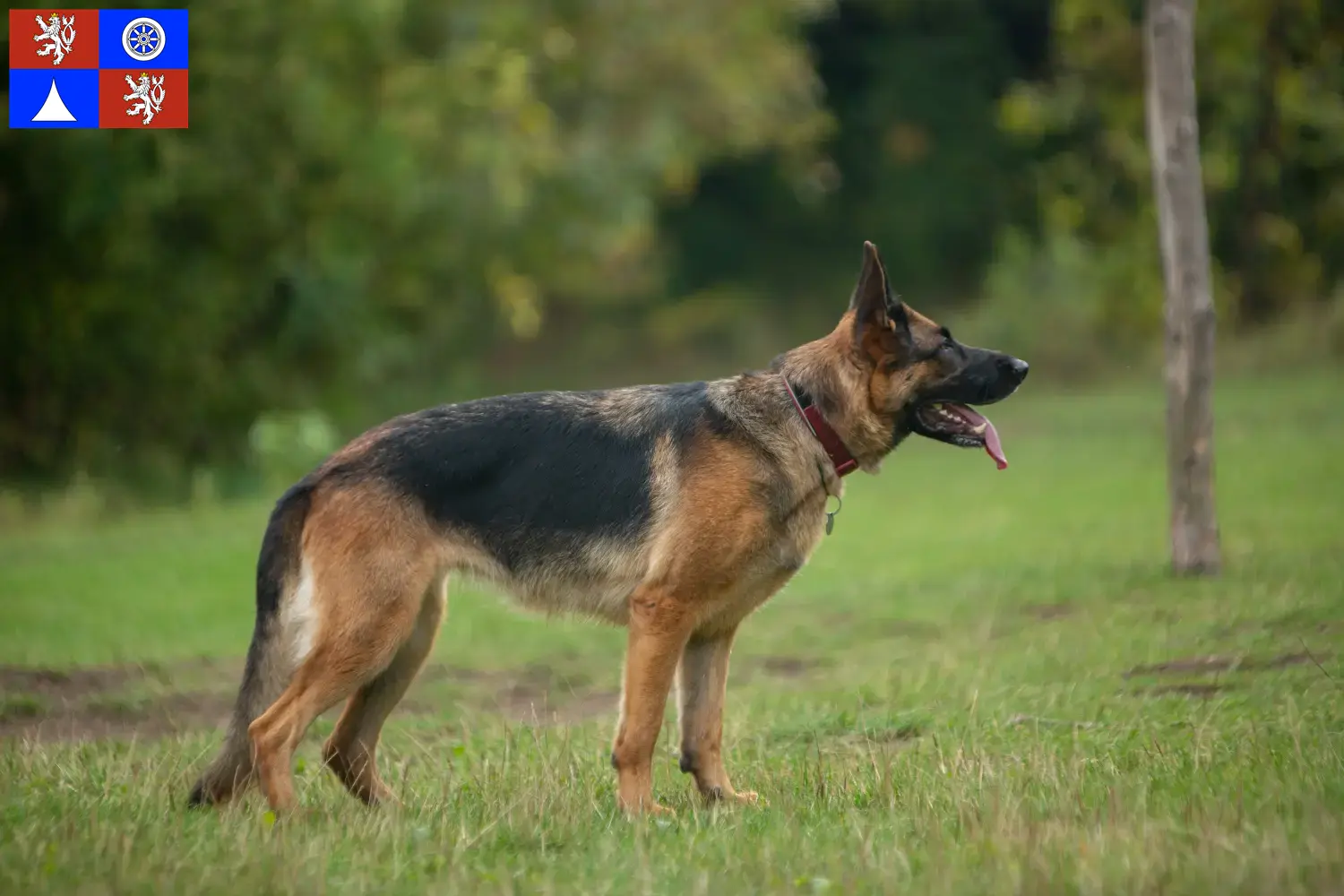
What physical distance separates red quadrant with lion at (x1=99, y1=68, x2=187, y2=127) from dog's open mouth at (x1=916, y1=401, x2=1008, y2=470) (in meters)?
9.03

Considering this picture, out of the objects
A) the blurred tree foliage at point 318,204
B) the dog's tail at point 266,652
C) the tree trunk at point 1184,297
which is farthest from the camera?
the blurred tree foliage at point 318,204

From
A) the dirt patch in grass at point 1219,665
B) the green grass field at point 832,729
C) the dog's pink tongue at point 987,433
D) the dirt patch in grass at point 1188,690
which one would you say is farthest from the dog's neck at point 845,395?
the dirt patch in grass at point 1219,665

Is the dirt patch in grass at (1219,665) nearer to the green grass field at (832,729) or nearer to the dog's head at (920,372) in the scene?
the green grass field at (832,729)

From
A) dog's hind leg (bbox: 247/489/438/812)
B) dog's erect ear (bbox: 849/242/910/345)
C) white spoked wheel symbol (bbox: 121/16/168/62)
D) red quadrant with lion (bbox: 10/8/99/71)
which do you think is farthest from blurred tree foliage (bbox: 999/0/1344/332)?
dog's hind leg (bbox: 247/489/438/812)

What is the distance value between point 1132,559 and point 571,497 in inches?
303

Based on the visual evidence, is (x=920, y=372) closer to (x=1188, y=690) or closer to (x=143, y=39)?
Result: (x=1188, y=690)

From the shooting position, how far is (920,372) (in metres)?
6.81

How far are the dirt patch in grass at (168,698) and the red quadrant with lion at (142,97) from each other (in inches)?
Answer: 204

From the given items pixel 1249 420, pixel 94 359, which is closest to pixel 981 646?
pixel 1249 420

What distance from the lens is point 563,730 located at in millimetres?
8086

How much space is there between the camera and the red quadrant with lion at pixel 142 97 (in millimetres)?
13328

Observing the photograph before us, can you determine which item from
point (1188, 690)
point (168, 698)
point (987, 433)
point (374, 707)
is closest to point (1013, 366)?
point (987, 433)

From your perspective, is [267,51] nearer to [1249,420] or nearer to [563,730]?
[1249,420]

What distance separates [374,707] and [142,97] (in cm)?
925
